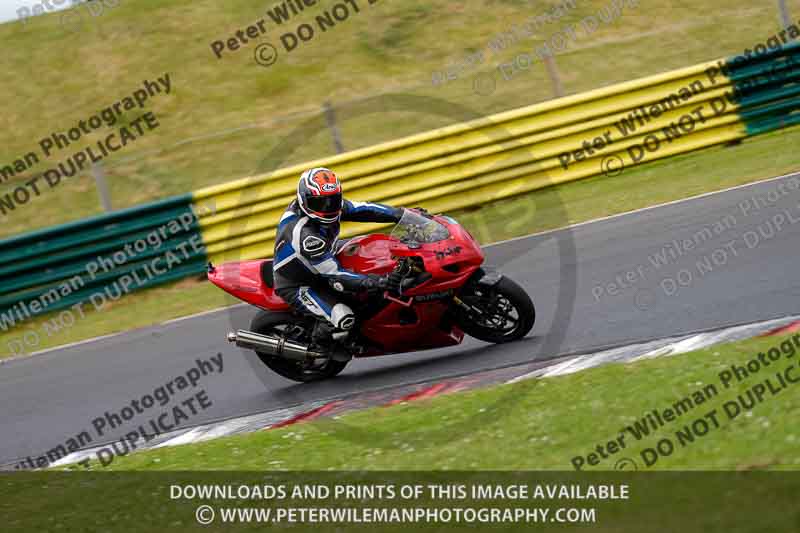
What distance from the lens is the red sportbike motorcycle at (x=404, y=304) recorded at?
790 centimetres

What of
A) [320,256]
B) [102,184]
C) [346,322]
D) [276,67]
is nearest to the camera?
[320,256]

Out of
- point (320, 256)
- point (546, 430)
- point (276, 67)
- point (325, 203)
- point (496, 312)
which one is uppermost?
point (276, 67)

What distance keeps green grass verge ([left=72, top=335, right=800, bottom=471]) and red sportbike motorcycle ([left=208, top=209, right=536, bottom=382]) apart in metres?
1.03

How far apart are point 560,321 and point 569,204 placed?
495 cm

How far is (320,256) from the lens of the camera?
8023mm

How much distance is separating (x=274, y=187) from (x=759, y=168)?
6440 mm

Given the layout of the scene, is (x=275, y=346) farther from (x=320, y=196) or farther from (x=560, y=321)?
(x=560, y=321)

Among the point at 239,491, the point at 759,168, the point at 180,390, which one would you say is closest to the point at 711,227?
the point at 759,168

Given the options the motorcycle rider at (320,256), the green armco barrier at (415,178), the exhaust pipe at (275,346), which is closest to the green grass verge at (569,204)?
the green armco barrier at (415,178)

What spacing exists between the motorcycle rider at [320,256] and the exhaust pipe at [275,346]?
12 centimetres

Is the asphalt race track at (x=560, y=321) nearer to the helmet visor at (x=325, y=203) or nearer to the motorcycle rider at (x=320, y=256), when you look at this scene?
the motorcycle rider at (x=320, y=256)

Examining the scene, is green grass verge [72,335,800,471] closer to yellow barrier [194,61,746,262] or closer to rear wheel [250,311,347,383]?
rear wheel [250,311,347,383]

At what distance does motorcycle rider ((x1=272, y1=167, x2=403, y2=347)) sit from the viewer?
25.7ft

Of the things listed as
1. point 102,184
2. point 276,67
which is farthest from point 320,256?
point 276,67
